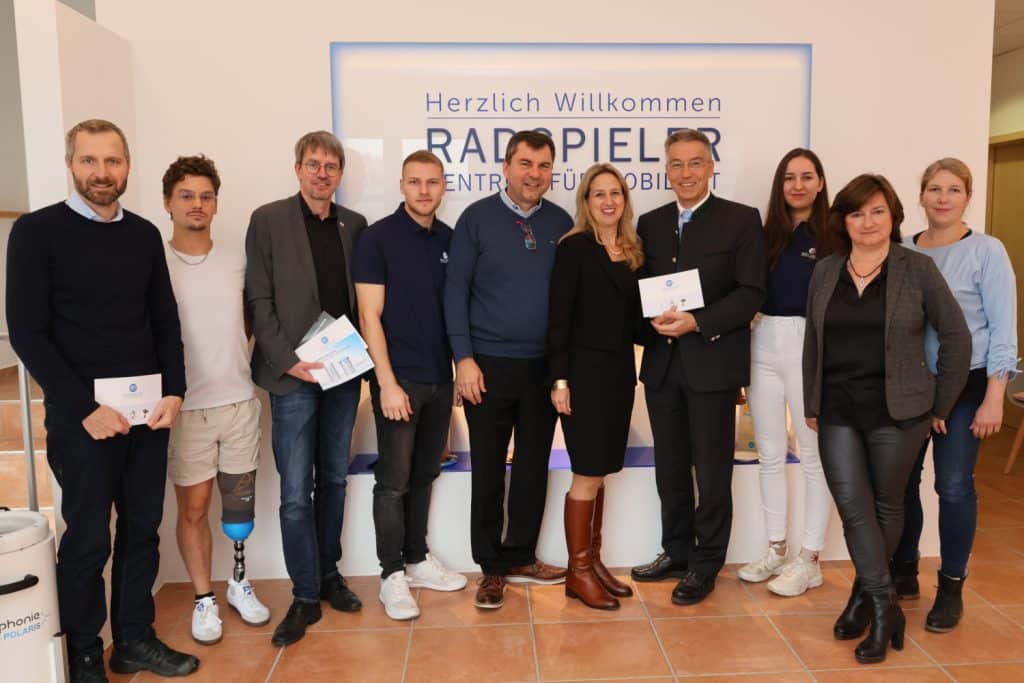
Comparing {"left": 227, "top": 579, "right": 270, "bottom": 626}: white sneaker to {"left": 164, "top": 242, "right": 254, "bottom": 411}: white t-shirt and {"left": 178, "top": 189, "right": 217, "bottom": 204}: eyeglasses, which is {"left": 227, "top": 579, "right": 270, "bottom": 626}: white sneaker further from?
{"left": 178, "top": 189, "right": 217, "bottom": 204}: eyeglasses

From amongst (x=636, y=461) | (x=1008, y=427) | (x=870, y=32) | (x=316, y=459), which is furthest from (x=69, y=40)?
(x=1008, y=427)

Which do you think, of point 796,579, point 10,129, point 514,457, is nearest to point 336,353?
point 514,457

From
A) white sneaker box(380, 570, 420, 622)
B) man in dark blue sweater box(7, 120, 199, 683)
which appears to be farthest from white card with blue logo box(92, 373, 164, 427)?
white sneaker box(380, 570, 420, 622)

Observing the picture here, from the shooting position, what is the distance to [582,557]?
317 cm

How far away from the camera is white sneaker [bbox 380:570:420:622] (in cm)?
307

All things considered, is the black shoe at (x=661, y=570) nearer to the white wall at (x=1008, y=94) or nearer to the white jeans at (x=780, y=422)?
the white jeans at (x=780, y=422)

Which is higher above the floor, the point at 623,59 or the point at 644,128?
the point at 623,59

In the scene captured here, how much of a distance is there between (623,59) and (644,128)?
0.31 meters

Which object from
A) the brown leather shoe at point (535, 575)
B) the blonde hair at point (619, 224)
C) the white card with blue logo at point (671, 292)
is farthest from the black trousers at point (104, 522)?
the white card with blue logo at point (671, 292)

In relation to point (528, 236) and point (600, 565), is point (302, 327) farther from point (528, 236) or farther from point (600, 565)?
point (600, 565)

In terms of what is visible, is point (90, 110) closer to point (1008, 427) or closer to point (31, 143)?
→ point (31, 143)

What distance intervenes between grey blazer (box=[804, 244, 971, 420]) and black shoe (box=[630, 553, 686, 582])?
4.12ft

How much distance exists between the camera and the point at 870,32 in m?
3.52

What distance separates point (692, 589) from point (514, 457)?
2.89 ft
